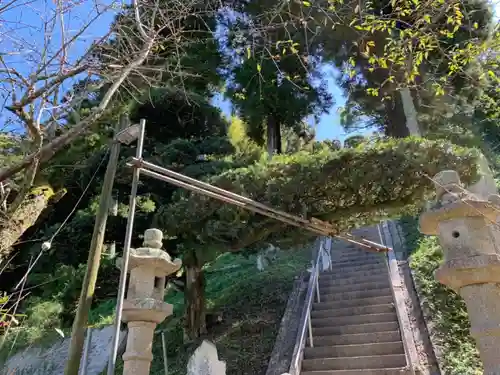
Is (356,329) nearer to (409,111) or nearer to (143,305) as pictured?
(143,305)

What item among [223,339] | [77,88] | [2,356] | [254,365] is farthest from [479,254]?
[2,356]

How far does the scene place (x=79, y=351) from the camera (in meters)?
3.89

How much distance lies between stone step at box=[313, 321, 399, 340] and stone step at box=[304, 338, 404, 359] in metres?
0.50

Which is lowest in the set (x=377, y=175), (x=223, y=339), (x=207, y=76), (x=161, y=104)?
(x=223, y=339)

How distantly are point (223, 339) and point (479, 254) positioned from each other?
6.57 metres

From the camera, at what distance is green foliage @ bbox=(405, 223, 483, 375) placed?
21.8ft

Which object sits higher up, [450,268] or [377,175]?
[377,175]

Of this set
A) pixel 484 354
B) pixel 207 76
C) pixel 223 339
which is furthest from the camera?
pixel 207 76

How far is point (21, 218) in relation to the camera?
18.1ft

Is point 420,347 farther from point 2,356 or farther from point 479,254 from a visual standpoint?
point 2,356

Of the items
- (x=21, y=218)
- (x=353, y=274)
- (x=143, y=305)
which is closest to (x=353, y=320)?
(x=353, y=274)

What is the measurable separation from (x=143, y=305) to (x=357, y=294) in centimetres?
600

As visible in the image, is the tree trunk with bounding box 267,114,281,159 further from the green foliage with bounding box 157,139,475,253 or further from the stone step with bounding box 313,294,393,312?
the green foliage with bounding box 157,139,475,253

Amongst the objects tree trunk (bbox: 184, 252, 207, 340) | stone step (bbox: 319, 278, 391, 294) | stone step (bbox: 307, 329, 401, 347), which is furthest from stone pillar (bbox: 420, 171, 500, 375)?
tree trunk (bbox: 184, 252, 207, 340)
